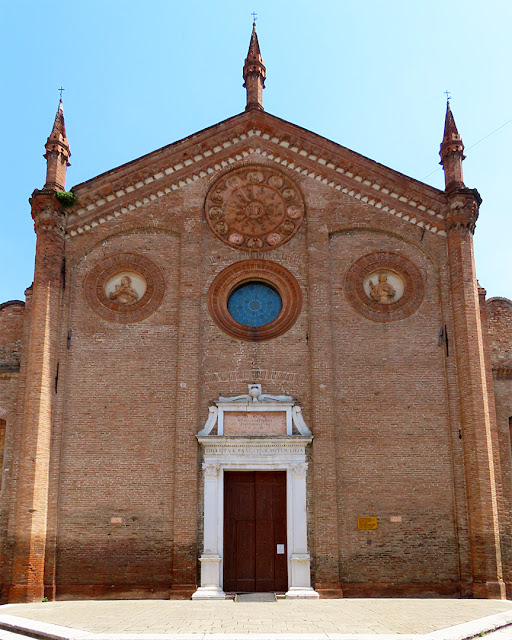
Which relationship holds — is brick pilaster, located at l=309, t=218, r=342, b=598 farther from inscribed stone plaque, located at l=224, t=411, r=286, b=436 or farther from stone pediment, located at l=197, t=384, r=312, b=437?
inscribed stone plaque, located at l=224, t=411, r=286, b=436

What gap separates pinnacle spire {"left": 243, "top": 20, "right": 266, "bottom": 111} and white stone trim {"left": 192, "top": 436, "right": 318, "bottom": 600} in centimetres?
946

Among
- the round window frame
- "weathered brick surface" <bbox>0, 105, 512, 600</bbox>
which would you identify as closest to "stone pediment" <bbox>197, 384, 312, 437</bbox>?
"weathered brick surface" <bbox>0, 105, 512, 600</bbox>

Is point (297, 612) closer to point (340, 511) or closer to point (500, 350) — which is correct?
point (340, 511)

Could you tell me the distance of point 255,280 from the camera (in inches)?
744

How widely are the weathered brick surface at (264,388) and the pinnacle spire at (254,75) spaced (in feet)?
2.89

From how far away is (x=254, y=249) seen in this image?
18891mm

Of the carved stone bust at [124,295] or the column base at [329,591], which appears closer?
the column base at [329,591]

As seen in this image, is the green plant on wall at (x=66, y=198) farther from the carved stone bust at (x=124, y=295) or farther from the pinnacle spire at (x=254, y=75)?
the pinnacle spire at (x=254, y=75)

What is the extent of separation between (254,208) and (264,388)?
16.5ft

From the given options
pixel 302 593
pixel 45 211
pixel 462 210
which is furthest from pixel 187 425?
pixel 462 210

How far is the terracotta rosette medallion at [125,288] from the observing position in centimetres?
1838

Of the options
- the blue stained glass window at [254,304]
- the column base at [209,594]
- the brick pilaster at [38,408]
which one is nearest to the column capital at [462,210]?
the blue stained glass window at [254,304]

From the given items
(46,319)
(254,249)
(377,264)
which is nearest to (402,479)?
(377,264)

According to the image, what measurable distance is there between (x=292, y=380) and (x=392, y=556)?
15.8ft
